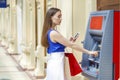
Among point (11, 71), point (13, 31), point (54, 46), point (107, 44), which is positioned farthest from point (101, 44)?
point (13, 31)

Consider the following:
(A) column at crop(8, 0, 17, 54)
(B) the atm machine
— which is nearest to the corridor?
(A) column at crop(8, 0, 17, 54)

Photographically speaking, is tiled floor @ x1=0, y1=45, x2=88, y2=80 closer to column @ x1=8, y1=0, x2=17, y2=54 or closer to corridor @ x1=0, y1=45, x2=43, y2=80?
corridor @ x1=0, y1=45, x2=43, y2=80

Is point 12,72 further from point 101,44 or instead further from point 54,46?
point 101,44

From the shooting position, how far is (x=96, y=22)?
4430 mm

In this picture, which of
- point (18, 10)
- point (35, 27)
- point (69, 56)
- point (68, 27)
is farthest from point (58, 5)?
point (18, 10)

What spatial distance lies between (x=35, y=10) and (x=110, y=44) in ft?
21.0

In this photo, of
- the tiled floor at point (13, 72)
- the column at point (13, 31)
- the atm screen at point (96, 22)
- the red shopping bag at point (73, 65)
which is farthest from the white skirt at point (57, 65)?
the column at point (13, 31)

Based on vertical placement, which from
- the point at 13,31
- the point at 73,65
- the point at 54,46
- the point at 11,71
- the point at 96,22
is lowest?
the point at 11,71

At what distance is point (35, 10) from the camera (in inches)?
409

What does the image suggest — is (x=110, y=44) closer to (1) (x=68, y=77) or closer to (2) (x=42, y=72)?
(1) (x=68, y=77)

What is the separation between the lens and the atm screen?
14.2ft

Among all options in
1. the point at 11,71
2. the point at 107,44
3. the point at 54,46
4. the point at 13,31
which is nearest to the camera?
the point at 107,44

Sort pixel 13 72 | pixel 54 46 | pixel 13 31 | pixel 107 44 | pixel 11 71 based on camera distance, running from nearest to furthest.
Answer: pixel 107 44 → pixel 54 46 → pixel 13 72 → pixel 11 71 → pixel 13 31

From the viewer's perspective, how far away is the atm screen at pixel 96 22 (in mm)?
4316
